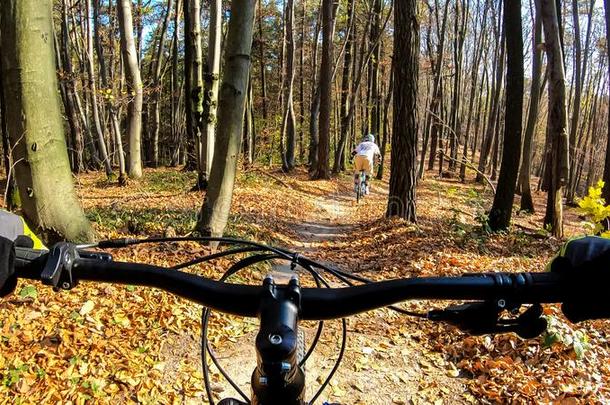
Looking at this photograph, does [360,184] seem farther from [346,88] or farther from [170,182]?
[346,88]

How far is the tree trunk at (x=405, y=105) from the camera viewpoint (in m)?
9.10

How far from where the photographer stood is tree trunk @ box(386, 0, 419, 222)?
29.9 feet

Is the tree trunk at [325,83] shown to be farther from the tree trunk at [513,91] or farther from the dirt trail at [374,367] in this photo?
the dirt trail at [374,367]

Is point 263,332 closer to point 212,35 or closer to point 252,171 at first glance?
point 212,35

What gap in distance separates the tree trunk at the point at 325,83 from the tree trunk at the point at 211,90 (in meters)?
7.28

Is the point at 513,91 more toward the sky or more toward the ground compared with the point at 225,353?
more toward the sky

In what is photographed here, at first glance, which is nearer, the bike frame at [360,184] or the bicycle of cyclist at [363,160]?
the bicycle of cyclist at [363,160]

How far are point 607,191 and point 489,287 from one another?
10.3m

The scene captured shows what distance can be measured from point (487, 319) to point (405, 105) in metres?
8.51

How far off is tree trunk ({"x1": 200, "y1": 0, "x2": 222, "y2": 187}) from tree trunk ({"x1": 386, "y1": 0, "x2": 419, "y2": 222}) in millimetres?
4093

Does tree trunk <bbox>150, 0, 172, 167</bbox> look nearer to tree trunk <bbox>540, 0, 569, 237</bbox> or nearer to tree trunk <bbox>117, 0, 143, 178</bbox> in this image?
tree trunk <bbox>117, 0, 143, 178</bbox>

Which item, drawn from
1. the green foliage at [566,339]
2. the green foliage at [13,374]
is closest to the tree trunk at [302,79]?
the green foliage at [566,339]

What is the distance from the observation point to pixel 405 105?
9.25 metres

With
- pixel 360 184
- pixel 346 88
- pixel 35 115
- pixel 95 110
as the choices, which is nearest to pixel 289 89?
pixel 360 184
